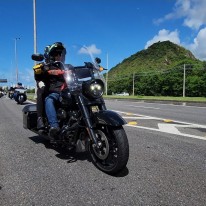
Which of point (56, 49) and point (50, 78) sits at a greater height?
point (56, 49)

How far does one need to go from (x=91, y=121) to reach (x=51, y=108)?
973 millimetres

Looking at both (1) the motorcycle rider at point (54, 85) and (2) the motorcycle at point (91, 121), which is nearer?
(2) the motorcycle at point (91, 121)

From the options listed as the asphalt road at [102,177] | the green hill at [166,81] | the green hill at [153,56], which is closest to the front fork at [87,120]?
the asphalt road at [102,177]

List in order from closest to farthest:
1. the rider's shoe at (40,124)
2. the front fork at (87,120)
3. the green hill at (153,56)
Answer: the front fork at (87,120), the rider's shoe at (40,124), the green hill at (153,56)

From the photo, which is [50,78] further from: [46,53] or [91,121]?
[91,121]

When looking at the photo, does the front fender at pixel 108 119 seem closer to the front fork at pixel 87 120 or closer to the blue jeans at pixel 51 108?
the front fork at pixel 87 120

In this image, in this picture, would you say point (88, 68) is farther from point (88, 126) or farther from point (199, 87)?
point (199, 87)

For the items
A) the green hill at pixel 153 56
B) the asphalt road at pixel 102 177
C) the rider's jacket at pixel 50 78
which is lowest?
the asphalt road at pixel 102 177

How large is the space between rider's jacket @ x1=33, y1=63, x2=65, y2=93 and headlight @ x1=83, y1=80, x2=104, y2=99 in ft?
2.16

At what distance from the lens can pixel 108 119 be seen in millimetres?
3973

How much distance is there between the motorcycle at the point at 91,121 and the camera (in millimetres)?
3977

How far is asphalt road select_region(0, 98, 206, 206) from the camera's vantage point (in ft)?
10.8

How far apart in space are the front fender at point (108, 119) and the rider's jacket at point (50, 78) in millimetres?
1072

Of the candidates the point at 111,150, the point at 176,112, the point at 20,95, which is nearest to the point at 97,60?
the point at 111,150
